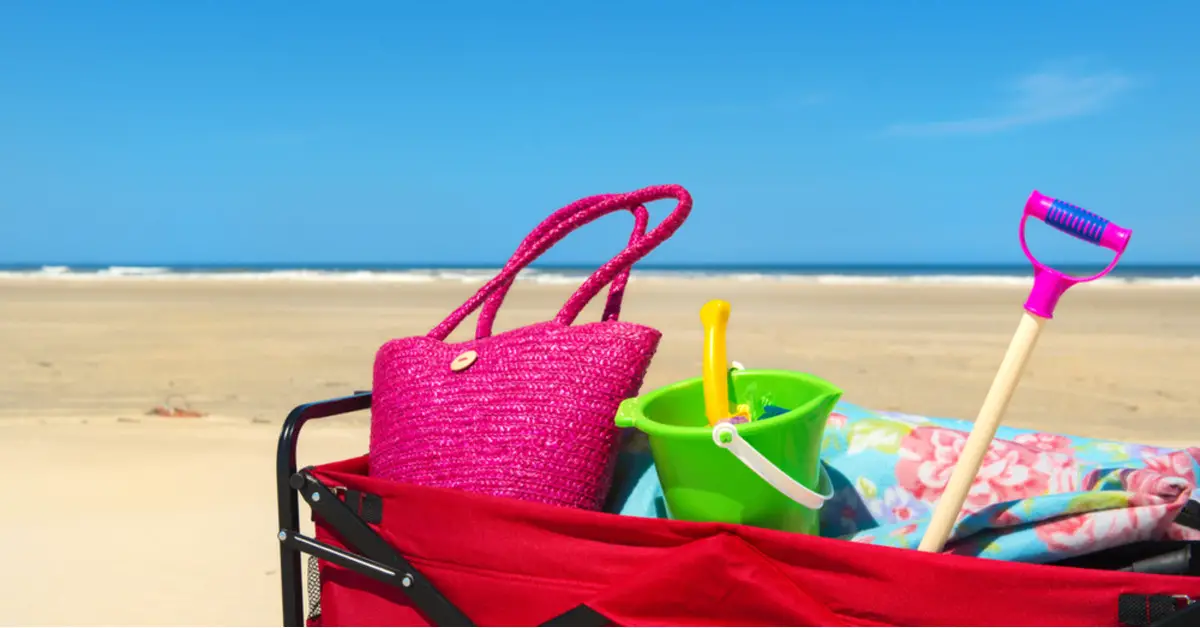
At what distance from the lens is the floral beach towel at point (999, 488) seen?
4.85 ft

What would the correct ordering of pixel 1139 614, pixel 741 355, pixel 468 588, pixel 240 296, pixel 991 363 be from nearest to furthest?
1. pixel 1139 614
2. pixel 468 588
3. pixel 991 363
4. pixel 741 355
5. pixel 240 296

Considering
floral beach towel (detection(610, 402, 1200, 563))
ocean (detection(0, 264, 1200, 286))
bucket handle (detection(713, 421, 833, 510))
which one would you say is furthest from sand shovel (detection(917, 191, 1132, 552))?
ocean (detection(0, 264, 1200, 286))

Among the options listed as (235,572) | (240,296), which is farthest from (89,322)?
(235,572)

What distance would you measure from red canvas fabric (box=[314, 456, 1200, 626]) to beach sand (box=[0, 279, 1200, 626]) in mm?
1629

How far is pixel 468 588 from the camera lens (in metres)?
1.77

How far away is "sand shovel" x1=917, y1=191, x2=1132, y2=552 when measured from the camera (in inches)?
54.4

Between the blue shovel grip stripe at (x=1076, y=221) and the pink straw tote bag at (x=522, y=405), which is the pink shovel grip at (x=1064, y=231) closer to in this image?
the blue shovel grip stripe at (x=1076, y=221)

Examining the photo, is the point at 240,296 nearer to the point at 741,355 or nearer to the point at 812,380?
the point at 741,355

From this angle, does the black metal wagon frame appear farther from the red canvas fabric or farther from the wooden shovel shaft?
the wooden shovel shaft

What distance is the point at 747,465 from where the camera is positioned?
150 centimetres

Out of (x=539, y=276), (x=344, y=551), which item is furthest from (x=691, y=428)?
(x=539, y=276)

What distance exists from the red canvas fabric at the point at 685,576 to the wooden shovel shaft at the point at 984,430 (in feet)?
0.41

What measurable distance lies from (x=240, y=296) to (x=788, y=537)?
20.2 metres

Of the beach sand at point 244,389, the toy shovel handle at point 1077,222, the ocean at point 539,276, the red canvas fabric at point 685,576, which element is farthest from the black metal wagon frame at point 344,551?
the ocean at point 539,276
